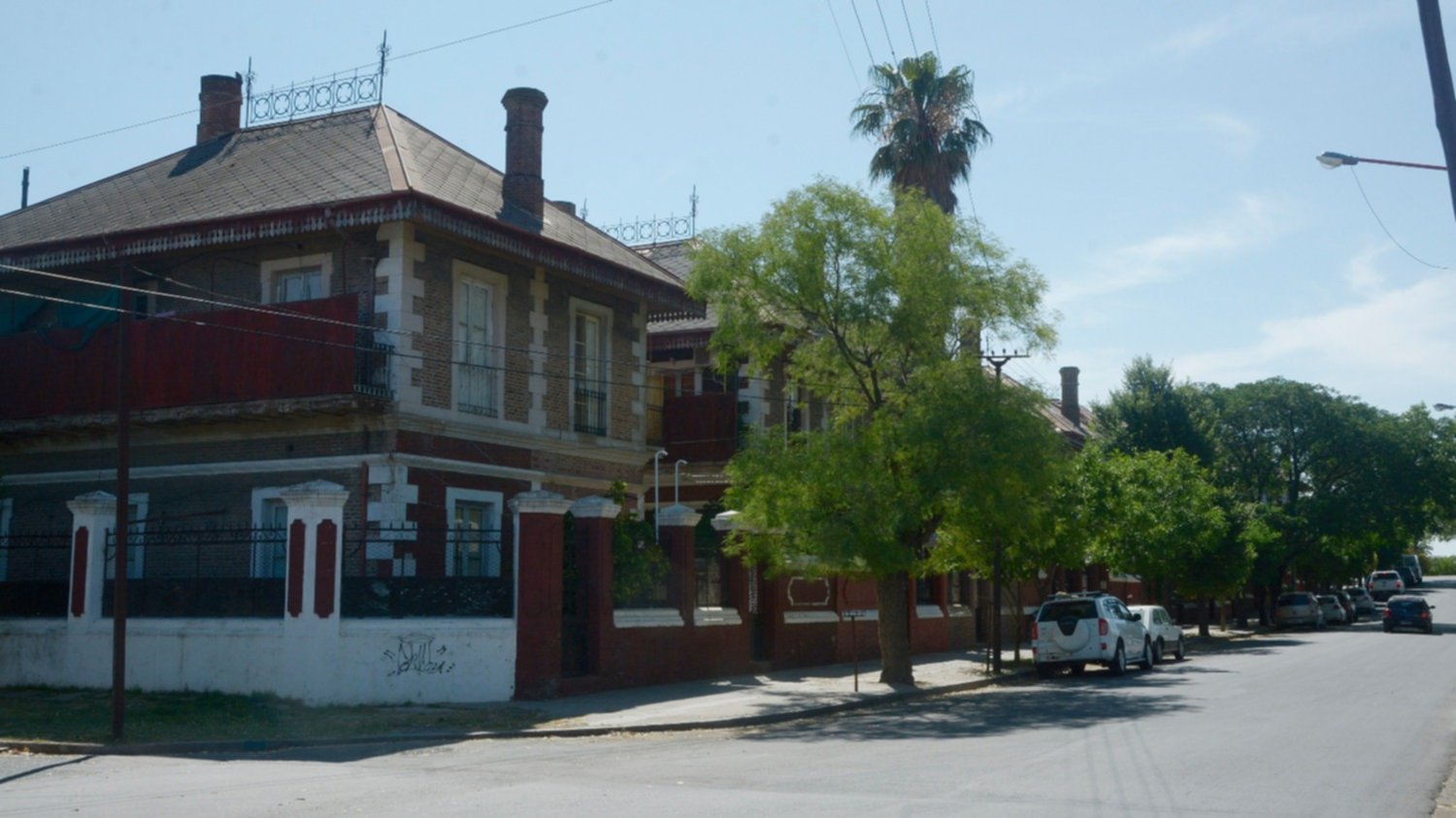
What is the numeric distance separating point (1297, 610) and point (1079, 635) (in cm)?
3458

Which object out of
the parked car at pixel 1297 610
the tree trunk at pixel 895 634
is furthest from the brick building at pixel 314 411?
the parked car at pixel 1297 610

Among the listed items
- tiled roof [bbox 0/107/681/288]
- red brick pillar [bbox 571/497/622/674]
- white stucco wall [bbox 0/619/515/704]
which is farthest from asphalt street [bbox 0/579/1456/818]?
tiled roof [bbox 0/107/681/288]

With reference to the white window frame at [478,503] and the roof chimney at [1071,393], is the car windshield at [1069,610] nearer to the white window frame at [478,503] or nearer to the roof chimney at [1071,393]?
the white window frame at [478,503]

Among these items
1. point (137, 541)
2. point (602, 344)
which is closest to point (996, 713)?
point (602, 344)

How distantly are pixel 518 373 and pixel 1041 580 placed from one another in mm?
25862

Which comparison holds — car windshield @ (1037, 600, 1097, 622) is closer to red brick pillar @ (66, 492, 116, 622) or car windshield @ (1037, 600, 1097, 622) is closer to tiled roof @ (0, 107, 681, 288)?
tiled roof @ (0, 107, 681, 288)

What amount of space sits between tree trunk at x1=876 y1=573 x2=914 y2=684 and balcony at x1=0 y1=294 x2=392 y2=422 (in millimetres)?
9670

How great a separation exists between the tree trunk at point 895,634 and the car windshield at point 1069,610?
15.6 ft

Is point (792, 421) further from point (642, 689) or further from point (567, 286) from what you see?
point (642, 689)

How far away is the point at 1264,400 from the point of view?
62.3m

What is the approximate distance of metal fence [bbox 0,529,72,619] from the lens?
71.3 ft

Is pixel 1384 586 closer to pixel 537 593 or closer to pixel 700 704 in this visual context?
pixel 700 704

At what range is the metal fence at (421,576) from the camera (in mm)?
19484

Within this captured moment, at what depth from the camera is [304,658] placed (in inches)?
750
